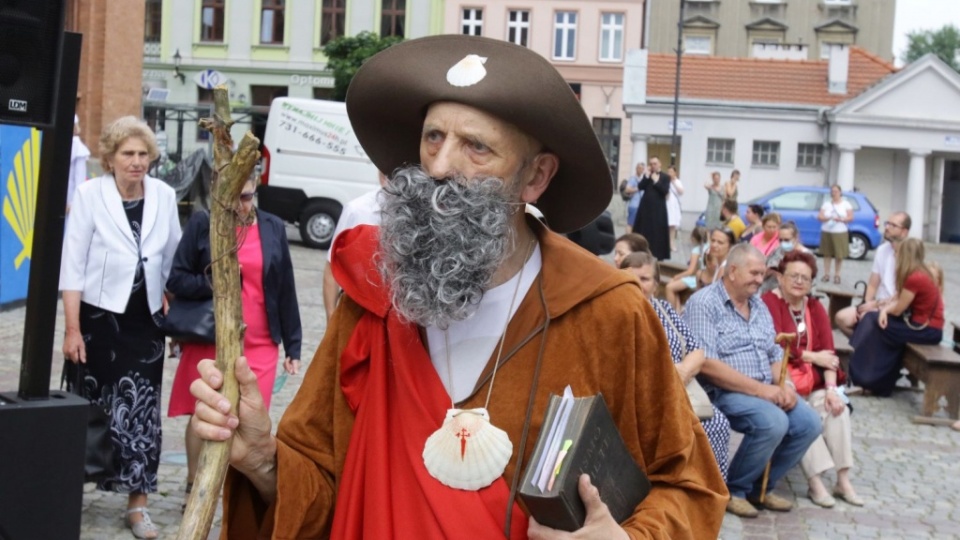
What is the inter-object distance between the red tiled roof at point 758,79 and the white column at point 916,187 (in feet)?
10.4

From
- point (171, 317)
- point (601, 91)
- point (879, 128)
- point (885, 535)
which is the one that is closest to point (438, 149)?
point (171, 317)

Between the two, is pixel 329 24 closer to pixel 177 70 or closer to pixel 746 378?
pixel 177 70

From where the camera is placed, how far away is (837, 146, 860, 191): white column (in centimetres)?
3578

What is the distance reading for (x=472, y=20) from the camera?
48375 millimetres

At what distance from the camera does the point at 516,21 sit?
4875 centimetres

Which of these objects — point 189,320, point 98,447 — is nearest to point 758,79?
point 189,320

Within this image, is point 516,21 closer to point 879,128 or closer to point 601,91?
point 601,91

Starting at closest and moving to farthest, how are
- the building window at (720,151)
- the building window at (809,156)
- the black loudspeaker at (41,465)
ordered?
the black loudspeaker at (41,465), the building window at (720,151), the building window at (809,156)

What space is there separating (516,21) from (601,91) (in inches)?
172

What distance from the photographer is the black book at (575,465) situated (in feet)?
7.56

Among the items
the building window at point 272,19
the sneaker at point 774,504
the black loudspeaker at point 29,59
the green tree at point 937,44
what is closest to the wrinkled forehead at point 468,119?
the black loudspeaker at point 29,59

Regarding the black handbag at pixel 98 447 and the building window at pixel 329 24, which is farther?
the building window at pixel 329 24

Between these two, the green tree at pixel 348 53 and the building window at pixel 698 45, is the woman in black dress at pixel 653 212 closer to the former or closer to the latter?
the green tree at pixel 348 53

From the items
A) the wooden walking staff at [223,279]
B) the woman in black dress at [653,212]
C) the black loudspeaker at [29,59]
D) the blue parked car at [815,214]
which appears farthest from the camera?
the blue parked car at [815,214]
